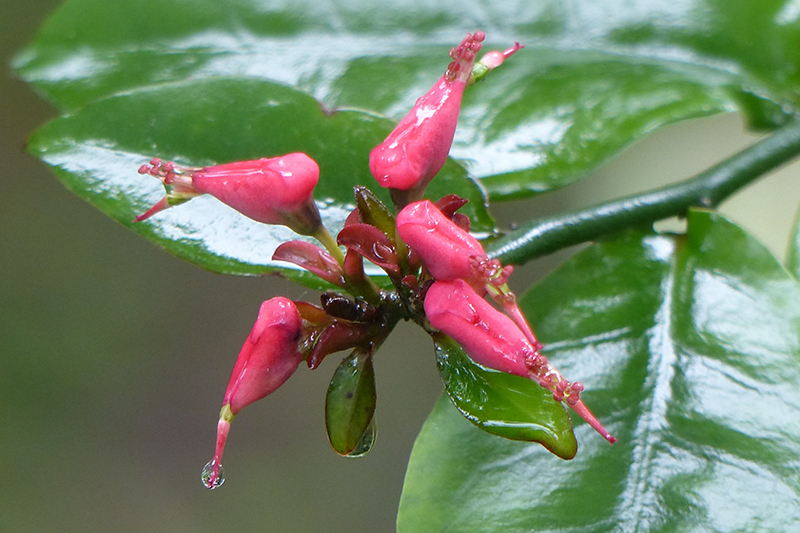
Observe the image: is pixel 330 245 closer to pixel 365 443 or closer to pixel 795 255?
pixel 365 443

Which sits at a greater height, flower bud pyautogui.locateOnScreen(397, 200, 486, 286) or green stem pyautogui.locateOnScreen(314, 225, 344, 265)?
flower bud pyautogui.locateOnScreen(397, 200, 486, 286)

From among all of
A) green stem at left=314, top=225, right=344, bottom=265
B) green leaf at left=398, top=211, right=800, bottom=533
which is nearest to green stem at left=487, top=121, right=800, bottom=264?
green leaf at left=398, top=211, right=800, bottom=533

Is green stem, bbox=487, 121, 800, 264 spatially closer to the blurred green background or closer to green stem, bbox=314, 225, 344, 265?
green stem, bbox=314, 225, 344, 265

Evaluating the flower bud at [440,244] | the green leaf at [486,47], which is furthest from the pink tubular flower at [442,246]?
the green leaf at [486,47]

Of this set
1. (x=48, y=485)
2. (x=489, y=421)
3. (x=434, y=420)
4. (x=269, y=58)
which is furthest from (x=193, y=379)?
(x=489, y=421)

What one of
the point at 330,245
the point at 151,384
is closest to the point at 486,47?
the point at 330,245

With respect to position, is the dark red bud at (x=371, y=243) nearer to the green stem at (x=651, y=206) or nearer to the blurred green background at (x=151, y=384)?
the green stem at (x=651, y=206)
